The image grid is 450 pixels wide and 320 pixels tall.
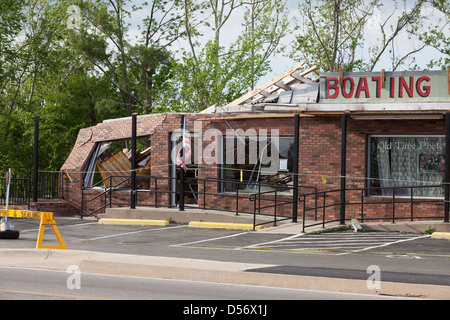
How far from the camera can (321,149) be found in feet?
68.1

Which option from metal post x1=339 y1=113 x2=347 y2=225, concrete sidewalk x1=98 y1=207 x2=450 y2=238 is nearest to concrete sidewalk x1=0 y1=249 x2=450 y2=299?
concrete sidewalk x1=98 y1=207 x2=450 y2=238

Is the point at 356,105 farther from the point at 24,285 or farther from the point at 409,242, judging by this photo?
the point at 24,285

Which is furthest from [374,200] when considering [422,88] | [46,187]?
[46,187]

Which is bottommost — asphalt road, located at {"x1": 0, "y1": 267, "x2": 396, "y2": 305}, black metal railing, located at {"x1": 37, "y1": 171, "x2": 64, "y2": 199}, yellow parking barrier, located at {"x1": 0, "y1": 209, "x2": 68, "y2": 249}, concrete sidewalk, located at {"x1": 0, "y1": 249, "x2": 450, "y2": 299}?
asphalt road, located at {"x1": 0, "y1": 267, "x2": 396, "y2": 305}

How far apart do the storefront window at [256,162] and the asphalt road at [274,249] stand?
3.12m

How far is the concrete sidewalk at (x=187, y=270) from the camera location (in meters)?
9.79

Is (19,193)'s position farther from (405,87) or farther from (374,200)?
(405,87)

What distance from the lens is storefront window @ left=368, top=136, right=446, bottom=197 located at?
19938mm

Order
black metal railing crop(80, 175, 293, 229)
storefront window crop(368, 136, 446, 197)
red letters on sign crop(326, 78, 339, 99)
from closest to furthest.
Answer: storefront window crop(368, 136, 446, 197) < red letters on sign crop(326, 78, 339, 99) < black metal railing crop(80, 175, 293, 229)

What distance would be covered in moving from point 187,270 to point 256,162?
1099 centimetres

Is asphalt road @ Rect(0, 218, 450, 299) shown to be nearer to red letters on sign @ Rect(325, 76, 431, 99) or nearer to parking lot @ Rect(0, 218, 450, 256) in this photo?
parking lot @ Rect(0, 218, 450, 256)

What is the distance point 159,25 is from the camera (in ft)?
167

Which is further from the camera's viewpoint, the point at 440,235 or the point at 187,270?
the point at 440,235

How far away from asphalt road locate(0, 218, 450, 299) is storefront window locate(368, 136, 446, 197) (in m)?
2.94
